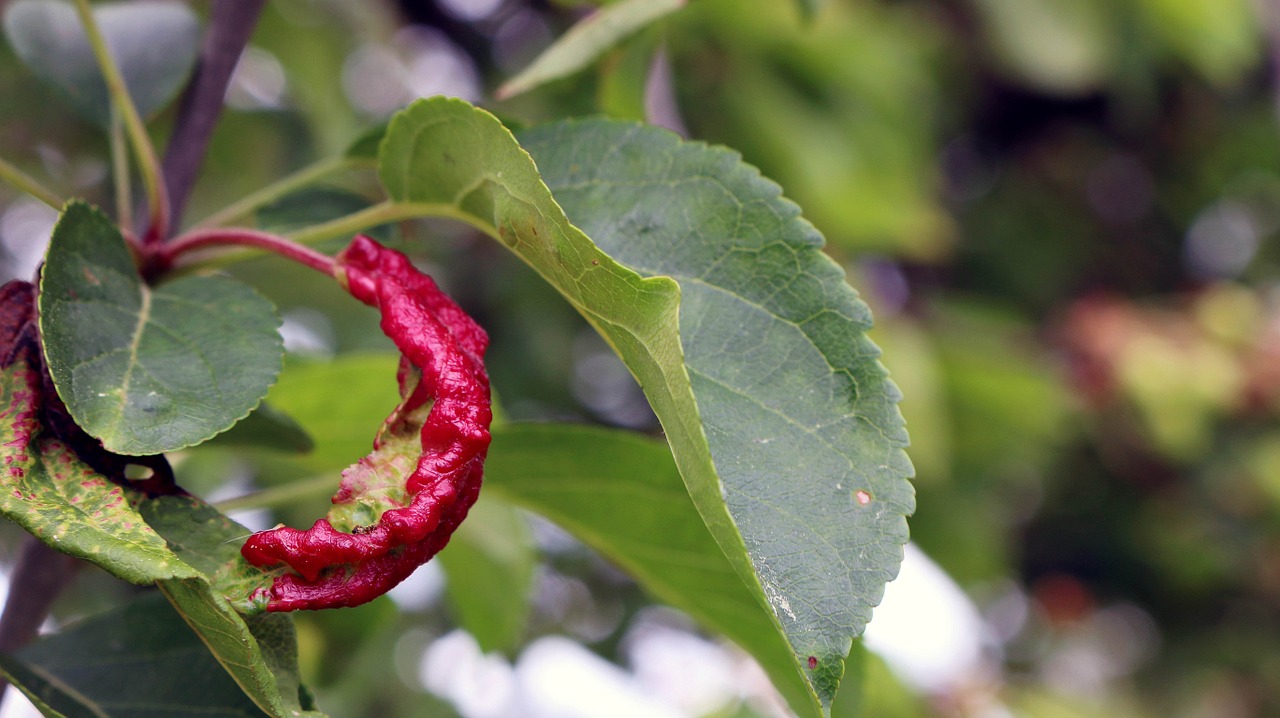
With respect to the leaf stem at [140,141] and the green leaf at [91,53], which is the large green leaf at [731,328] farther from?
the green leaf at [91,53]

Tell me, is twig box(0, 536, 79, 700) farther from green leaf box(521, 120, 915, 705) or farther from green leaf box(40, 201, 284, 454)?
green leaf box(521, 120, 915, 705)

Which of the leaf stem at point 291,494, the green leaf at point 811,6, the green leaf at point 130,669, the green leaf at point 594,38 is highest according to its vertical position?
the green leaf at point 811,6

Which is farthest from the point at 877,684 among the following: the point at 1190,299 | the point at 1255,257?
the point at 1255,257

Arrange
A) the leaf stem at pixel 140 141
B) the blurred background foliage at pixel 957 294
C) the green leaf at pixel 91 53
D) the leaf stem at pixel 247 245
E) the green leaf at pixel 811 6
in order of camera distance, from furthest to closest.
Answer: the blurred background foliage at pixel 957 294, the green leaf at pixel 811 6, the green leaf at pixel 91 53, the leaf stem at pixel 140 141, the leaf stem at pixel 247 245

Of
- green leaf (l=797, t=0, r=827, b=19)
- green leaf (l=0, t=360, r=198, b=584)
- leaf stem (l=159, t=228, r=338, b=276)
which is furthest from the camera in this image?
green leaf (l=797, t=0, r=827, b=19)

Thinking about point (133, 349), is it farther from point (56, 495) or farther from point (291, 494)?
point (291, 494)

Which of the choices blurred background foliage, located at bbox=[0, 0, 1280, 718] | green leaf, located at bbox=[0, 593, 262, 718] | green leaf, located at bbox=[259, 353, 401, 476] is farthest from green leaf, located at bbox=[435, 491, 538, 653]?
green leaf, located at bbox=[0, 593, 262, 718]

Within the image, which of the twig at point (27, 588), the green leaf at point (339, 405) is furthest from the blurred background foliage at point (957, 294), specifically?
the twig at point (27, 588)
